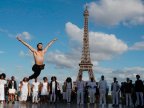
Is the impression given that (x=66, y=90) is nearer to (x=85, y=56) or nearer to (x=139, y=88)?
(x=139, y=88)

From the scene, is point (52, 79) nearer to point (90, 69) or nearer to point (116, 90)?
point (116, 90)

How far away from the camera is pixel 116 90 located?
23312 mm

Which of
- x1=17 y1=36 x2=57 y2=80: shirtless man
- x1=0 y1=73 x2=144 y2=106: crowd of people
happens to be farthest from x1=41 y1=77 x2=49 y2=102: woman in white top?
x1=17 y1=36 x2=57 y2=80: shirtless man

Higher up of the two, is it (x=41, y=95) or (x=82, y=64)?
(x=82, y=64)

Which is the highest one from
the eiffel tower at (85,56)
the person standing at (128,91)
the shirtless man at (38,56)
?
the eiffel tower at (85,56)

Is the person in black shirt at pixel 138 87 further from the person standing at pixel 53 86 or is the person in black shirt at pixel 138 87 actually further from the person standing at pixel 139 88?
the person standing at pixel 53 86

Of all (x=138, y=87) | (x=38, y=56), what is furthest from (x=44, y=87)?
(x=138, y=87)

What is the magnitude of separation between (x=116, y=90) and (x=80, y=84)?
2664mm

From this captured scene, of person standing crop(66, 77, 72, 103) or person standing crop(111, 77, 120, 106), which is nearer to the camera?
person standing crop(66, 77, 72, 103)

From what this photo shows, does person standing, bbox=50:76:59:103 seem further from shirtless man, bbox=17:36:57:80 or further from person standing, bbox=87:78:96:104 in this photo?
shirtless man, bbox=17:36:57:80

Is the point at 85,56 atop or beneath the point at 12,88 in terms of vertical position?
atop

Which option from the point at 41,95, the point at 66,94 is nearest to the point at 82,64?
the point at 66,94

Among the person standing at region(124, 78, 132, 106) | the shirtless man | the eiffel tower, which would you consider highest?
the eiffel tower

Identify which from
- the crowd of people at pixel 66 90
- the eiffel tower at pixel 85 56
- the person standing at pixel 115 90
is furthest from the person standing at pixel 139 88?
the eiffel tower at pixel 85 56
